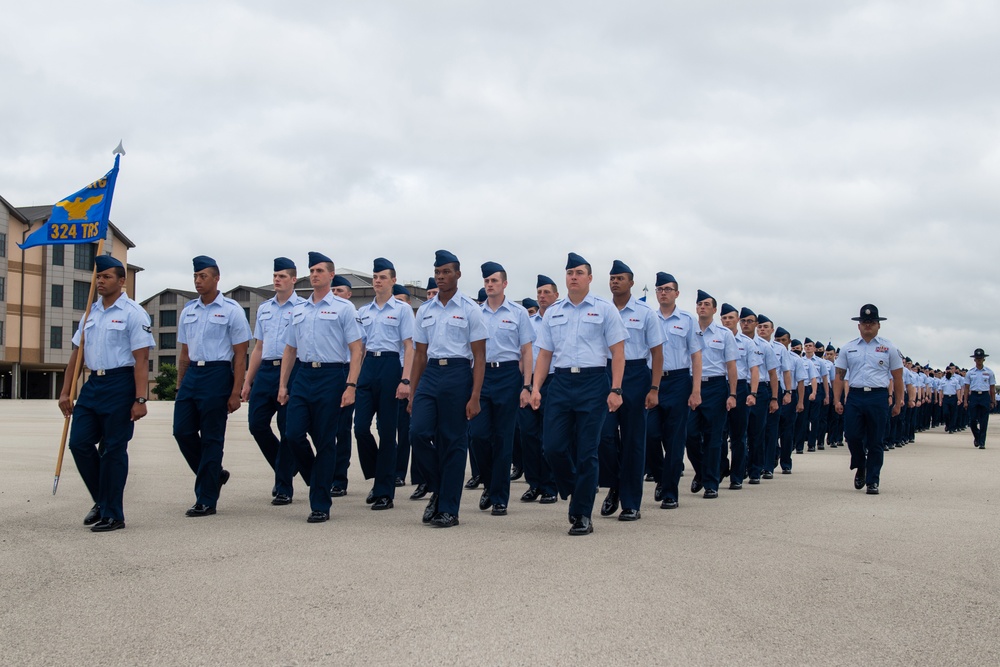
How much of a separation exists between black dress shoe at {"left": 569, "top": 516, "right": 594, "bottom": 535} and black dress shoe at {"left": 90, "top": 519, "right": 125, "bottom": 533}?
3314 millimetres

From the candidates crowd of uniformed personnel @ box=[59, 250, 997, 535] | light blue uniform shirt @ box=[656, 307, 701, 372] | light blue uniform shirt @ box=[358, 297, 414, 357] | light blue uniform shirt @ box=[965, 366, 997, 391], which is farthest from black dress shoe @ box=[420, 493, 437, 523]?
light blue uniform shirt @ box=[965, 366, 997, 391]

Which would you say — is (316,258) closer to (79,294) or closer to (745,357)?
(745,357)

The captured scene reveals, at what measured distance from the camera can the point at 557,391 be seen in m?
7.87

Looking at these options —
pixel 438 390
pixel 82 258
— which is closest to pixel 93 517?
pixel 438 390

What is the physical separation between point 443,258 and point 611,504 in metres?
2.59

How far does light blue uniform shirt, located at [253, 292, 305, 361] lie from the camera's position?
981cm

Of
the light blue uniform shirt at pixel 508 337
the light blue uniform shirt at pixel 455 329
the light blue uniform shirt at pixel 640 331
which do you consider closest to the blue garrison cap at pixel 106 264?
the light blue uniform shirt at pixel 455 329

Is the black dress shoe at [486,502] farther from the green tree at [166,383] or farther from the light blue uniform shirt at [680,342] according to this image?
the green tree at [166,383]

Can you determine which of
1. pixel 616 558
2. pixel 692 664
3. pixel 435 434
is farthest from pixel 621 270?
pixel 692 664

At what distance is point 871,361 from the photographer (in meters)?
11.5

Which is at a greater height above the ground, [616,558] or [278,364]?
[278,364]

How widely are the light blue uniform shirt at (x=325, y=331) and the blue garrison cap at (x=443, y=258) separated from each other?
88 centimetres

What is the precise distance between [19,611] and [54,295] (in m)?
73.5

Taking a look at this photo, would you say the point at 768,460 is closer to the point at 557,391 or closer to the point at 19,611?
the point at 557,391
